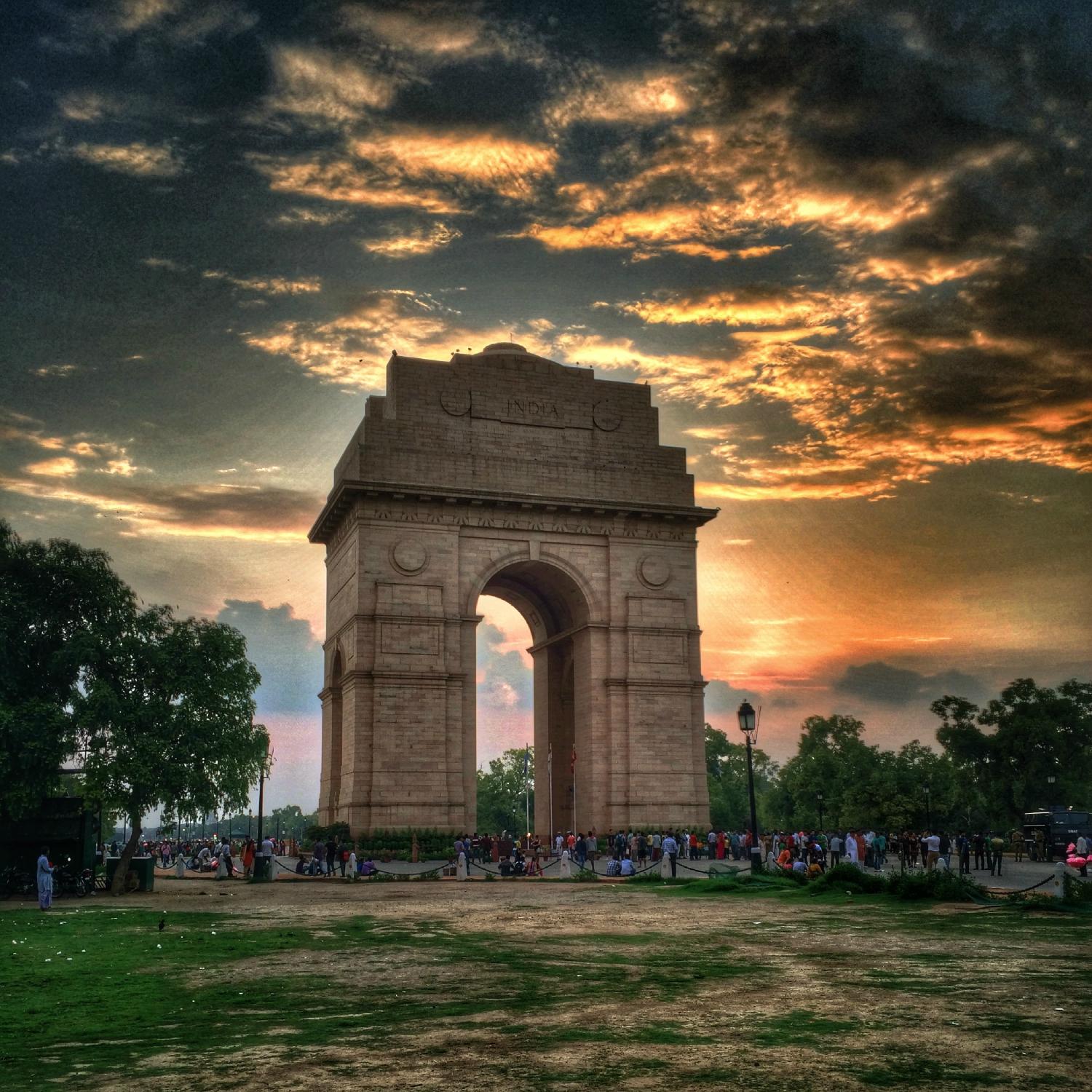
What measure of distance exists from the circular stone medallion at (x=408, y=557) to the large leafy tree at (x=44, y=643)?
13132 mm

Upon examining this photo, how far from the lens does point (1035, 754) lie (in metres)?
70.1

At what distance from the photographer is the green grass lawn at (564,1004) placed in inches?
315

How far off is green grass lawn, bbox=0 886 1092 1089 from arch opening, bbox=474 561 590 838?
3225 centimetres

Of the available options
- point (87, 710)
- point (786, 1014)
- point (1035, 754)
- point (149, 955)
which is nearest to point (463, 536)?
point (87, 710)

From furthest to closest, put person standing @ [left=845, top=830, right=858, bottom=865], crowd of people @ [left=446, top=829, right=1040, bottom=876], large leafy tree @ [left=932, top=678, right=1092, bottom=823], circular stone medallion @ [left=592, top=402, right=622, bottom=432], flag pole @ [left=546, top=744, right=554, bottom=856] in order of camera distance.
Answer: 1. large leafy tree @ [left=932, top=678, right=1092, bottom=823]
2. flag pole @ [left=546, top=744, right=554, bottom=856]
3. circular stone medallion @ [left=592, top=402, right=622, bottom=432]
4. person standing @ [left=845, top=830, right=858, bottom=865]
5. crowd of people @ [left=446, top=829, right=1040, bottom=876]

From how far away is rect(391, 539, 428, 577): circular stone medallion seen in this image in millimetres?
44375

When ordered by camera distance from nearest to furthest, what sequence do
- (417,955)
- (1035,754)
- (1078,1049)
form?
(1078,1049)
(417,955)
(1035,754)

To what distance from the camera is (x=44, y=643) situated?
31656 millimetres

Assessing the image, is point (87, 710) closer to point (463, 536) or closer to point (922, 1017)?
point (463, 536)

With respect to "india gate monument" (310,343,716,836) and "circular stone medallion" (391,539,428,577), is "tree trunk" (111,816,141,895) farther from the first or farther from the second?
"circular stone medallion" (391,539,428,577)

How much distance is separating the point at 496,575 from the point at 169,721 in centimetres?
2101

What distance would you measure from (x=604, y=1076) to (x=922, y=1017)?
3.25 meters

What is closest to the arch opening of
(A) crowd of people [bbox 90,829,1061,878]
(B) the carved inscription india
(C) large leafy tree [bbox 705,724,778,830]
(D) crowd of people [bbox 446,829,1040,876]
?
(A) crowd of people [bbox 90,829,1061,878]

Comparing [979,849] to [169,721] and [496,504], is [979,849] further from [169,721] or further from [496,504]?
[169,721]
